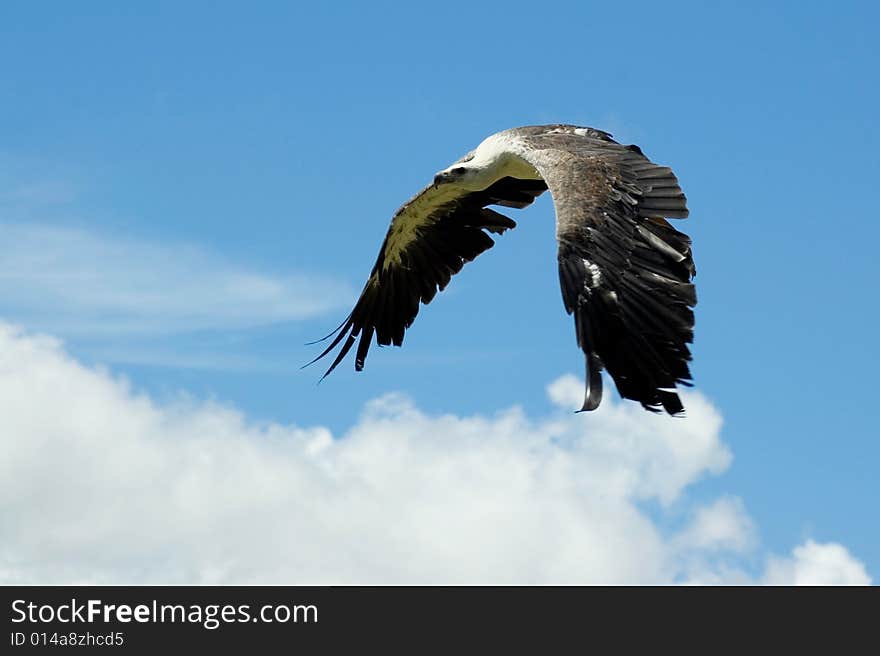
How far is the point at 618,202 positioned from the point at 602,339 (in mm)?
2163

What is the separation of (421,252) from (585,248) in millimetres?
6228

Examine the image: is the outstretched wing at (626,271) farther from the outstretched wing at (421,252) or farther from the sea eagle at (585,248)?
the outstretched wing at (421,252)

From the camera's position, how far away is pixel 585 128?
58.2ft

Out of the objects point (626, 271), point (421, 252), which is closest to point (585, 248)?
point (626, 271)

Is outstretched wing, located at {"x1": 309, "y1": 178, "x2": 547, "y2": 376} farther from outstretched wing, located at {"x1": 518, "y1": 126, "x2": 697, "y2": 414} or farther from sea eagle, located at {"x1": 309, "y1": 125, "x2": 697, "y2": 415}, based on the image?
outstretched wing, located at {"x1": 518, "y1": 126, "x2": 697, "y2": 414}

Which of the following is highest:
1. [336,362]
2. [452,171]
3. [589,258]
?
[452,171]

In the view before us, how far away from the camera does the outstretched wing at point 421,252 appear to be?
63.7ft

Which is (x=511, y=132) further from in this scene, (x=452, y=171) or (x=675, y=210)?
(x=675, y=210)

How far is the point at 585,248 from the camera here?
13.9 m

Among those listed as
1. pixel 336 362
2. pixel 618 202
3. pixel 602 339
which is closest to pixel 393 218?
pixel 336 362

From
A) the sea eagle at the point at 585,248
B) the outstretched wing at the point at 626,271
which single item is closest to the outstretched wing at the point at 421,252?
the sea eagle at the point at 585,248

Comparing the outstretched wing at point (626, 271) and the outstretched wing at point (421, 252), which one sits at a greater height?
the outstretched wing at point (421, 252)

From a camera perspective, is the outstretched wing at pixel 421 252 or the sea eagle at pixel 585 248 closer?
the sea eagle at pixel 585 248

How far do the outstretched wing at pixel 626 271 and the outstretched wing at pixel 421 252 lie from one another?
3542mm
